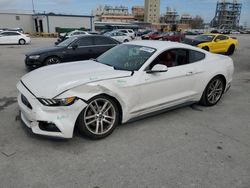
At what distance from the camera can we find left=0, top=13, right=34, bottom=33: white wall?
44069mm

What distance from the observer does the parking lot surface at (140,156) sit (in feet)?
→ 7.92

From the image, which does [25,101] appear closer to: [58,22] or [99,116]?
[99,116]

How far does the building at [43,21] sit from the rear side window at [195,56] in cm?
4549

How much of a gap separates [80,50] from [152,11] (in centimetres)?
12051

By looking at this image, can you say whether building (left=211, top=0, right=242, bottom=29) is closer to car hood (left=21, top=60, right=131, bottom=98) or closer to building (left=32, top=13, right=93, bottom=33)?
building (left=32, top=13, right=93, bottom=33)

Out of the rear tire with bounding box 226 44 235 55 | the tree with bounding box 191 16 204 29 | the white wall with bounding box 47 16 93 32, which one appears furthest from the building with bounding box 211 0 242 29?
the rear tire with bounding box 226 44 235 55

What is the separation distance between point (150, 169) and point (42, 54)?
6.62m

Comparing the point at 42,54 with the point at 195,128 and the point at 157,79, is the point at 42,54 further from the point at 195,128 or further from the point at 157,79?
the point at 195,128

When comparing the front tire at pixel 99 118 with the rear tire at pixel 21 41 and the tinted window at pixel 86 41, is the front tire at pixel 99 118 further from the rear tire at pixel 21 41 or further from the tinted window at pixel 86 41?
the rear tire at pixel 21 41

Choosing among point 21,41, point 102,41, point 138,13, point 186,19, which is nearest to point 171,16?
point 186,19

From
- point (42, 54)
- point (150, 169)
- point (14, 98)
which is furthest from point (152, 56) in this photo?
point (42, 54)

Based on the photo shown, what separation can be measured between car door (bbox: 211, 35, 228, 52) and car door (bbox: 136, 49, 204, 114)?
10300mm

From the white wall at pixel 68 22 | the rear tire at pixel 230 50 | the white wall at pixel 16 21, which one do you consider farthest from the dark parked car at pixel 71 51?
the white wall at pixel 16 21

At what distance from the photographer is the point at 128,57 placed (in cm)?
391
